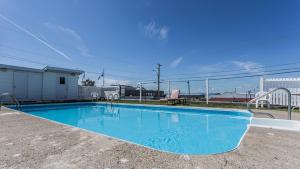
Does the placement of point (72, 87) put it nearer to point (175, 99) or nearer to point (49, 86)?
point (49, 86)

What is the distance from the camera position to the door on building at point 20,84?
13.4 meters

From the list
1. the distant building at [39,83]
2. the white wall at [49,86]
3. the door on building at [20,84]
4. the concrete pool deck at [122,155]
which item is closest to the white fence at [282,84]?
the concrete pool deck at [122,155]

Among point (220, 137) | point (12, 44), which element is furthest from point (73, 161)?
point (12, 44)

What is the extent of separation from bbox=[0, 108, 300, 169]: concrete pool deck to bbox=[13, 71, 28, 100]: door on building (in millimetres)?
13178

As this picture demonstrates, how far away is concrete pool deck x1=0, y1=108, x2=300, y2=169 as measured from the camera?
1923 mm

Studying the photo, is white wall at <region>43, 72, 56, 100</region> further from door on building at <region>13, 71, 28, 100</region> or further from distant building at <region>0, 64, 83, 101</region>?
door on building at <region>13, 71, 28, 100</region>

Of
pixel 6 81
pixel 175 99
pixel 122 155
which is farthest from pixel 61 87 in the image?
pixel 122 155

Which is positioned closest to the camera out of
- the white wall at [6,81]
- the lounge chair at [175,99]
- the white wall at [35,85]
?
the lounge chair at [175,99]

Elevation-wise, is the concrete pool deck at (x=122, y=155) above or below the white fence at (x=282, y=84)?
below

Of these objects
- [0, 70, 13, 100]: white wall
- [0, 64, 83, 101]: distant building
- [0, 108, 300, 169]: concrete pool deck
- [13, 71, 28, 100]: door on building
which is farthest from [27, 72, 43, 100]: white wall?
[0, 108, 300, 169]: concrete pool deck

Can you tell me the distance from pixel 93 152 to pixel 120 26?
1275 centimetres

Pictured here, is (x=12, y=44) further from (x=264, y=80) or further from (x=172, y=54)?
(x=264, y=80)

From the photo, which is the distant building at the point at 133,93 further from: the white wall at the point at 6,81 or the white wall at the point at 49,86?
the white wall at the point at 6,81

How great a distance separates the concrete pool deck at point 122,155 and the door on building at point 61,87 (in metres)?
14.2
